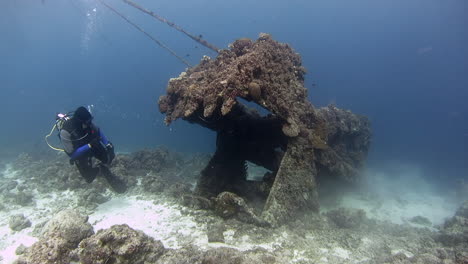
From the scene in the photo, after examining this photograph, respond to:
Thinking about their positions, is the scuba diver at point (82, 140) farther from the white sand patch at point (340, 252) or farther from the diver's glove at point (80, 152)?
the white sand patch at point (340, 252)

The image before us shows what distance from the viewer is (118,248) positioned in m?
4.12

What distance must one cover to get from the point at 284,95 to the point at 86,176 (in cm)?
665

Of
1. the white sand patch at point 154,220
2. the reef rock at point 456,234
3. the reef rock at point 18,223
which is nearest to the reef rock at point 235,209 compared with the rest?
the white sand patch at point 154,220

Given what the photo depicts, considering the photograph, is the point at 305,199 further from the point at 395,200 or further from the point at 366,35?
the point at 366,35

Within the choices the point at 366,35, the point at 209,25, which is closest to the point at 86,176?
the point at 209,25

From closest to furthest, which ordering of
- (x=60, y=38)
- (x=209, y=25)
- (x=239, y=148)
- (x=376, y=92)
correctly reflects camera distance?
1. (x=239, y=148)
2. (x=376, y=92)
3. (x=209, y=25)
4. (x=60, y=38)

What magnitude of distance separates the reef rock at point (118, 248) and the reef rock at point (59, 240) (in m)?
0.37

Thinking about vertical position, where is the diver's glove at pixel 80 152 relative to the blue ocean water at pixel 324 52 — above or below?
below

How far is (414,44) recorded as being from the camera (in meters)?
109

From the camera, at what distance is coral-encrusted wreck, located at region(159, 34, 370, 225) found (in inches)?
255

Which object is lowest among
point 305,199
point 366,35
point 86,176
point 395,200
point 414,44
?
point 86,176

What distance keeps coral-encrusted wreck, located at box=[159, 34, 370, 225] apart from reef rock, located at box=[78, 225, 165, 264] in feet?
9.84

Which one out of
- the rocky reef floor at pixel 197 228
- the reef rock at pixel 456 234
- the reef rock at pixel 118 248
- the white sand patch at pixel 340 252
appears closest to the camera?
the reef rock at pixel 118 248

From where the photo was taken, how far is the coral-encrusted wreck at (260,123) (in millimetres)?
6465
